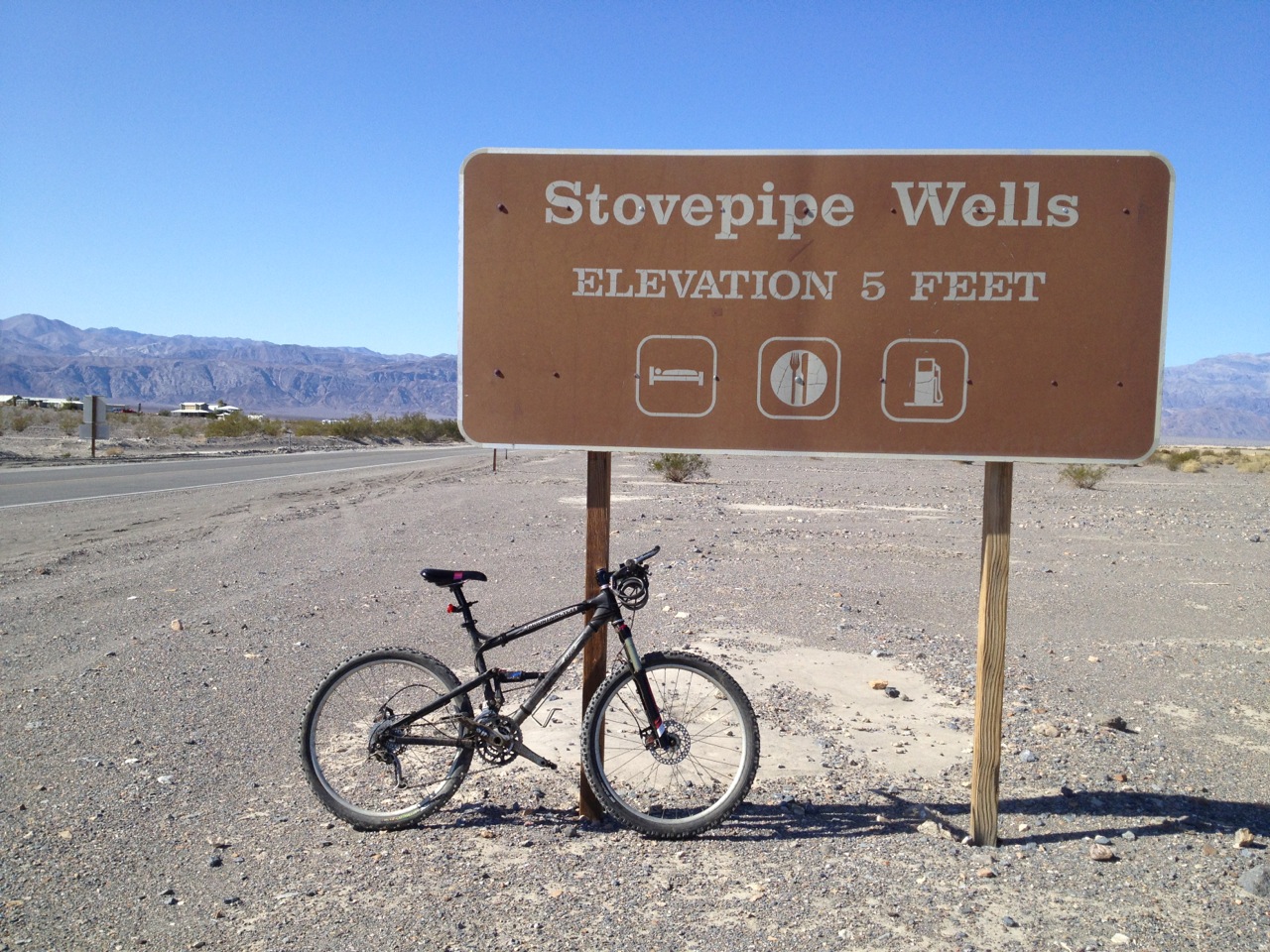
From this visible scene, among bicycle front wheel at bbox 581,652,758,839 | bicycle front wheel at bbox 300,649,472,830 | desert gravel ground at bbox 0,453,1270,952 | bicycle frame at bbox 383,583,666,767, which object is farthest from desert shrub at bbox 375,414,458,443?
bicycle front wheel at bbox 581,652,758,839

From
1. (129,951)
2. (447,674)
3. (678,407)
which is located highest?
(678,407)

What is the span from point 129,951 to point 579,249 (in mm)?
3110

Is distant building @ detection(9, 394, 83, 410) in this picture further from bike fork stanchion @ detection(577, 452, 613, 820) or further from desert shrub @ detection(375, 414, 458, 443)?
bike fork stanchion @ detection(577, 452, 613, 820)

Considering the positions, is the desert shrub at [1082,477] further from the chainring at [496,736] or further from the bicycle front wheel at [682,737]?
the chainring at [496,736]

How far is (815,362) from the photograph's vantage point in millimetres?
4129

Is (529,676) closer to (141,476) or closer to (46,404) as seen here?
(141,476)

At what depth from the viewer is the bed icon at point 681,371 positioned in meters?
4.16

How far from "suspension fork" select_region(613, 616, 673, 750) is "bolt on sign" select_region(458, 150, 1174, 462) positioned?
0.85 metres

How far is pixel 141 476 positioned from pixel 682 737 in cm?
2553

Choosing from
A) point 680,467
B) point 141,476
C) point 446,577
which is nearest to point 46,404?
point 141,476

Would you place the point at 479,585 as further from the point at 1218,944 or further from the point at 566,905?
the point at 1218,944

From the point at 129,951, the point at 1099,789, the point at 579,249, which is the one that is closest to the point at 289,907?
the point at 129,951

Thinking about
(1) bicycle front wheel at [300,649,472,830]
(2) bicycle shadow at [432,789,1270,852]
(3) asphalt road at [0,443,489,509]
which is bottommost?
(3) asphalt road at [0,443,489,509]

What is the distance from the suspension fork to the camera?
4.05m
